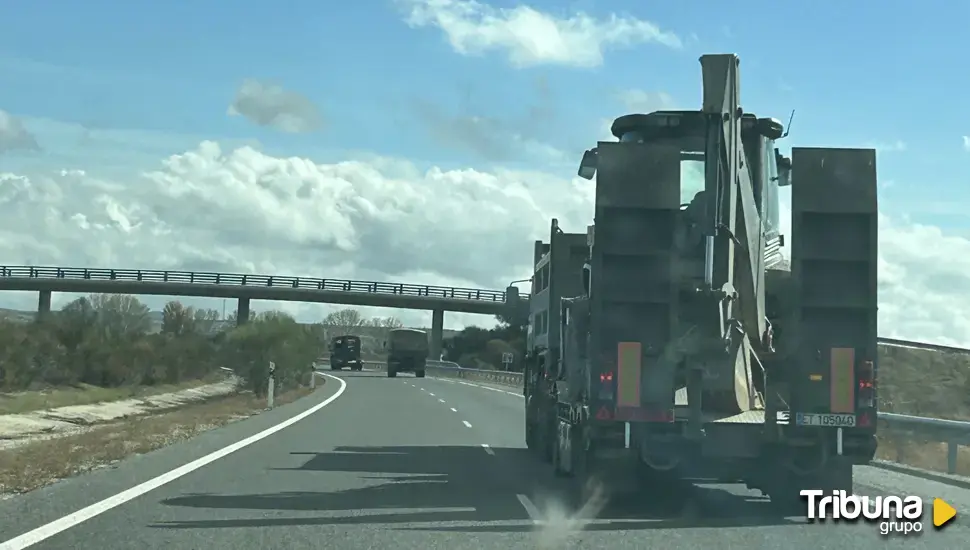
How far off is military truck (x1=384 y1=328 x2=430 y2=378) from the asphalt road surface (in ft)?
206

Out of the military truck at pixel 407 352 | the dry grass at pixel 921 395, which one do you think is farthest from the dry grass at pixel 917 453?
the military truck at pixel 407 352

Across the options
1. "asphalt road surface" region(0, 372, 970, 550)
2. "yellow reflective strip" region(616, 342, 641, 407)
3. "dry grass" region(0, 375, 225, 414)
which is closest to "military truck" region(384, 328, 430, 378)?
"dry grass" region(0, 375, 225, 414)

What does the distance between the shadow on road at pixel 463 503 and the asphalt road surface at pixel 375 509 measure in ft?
0.06

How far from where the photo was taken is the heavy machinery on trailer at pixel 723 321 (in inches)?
473

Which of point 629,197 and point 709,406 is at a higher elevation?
point 629,197

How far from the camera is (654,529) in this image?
11172mm

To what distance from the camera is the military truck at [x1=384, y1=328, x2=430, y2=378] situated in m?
82.9

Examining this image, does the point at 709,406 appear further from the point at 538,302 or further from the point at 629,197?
the point at 538,302

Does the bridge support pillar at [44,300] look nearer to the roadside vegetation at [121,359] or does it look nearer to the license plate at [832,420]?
the roadside vegetation at [121,359]

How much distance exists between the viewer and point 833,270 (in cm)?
1198

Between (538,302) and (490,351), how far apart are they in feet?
319

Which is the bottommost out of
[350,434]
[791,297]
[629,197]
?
[350,434]

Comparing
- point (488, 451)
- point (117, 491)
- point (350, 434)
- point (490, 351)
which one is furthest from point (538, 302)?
point (490, 351)

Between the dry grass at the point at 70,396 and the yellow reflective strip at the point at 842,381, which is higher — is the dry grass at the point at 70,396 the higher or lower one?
the lower one
